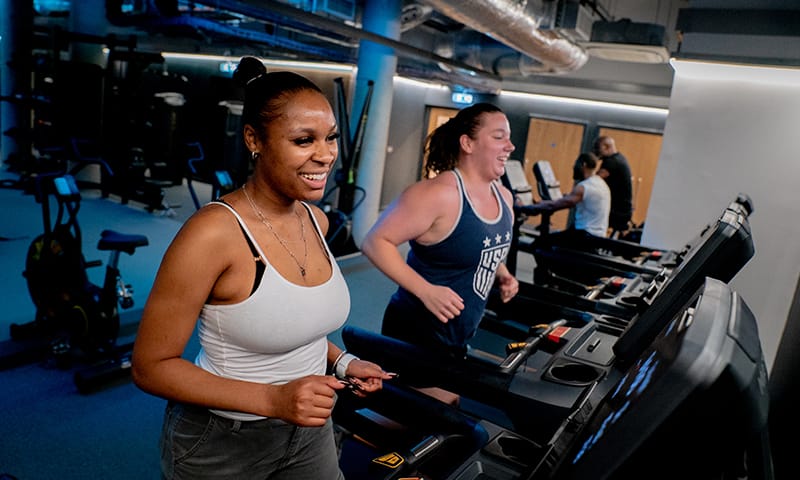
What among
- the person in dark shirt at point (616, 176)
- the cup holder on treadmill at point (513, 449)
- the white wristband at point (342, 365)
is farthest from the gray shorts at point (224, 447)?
the person in dark shirt at point (616, 176)

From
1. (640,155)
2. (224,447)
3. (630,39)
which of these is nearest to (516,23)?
(630,39)

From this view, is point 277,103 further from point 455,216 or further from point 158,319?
point 455,216

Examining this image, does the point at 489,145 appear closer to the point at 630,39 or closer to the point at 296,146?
the point at 296,146

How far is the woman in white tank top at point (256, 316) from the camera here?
3.45 feet

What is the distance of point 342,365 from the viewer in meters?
1.39

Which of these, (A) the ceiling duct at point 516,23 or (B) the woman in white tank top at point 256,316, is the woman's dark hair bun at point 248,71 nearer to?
(B) the woman in white tank top at point 256,316

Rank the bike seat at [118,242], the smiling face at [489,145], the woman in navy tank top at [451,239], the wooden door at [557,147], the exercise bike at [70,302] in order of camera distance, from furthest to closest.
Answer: the wooden door at [557,147]
the exercise bike at [70,302]
the bike seat at [118,242]
the smiling face at [489,145]
the woman in navy tank top at [451,239]

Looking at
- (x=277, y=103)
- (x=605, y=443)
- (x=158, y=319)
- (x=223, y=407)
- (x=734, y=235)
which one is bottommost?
(x=223, y=407)

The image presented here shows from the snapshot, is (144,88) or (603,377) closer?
(603,377)

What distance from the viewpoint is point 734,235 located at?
4.54ft

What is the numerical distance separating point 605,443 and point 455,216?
1.54 meters

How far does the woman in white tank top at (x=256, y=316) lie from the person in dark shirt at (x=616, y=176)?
17.4ft

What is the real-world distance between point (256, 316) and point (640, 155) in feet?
30.9

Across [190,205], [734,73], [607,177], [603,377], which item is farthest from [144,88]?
[603,377]
